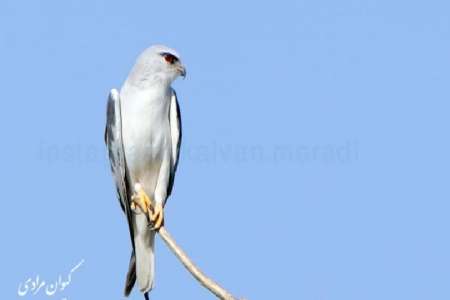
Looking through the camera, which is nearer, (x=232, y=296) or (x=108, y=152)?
(x=232, y=296)

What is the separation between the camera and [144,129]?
7.75 metres

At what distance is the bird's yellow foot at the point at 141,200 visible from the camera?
25.3ft

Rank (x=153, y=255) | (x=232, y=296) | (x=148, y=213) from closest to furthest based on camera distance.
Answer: (x=232, y=296)
(x=148, y=213)
(x=153, y=255)

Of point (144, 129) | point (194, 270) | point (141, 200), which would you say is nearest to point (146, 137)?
point (144, 129)

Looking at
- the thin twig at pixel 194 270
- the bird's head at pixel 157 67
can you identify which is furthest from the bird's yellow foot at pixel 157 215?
the thin twig at pixel 194 270

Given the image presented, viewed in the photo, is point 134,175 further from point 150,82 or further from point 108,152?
point 150,82

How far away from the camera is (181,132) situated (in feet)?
26.8

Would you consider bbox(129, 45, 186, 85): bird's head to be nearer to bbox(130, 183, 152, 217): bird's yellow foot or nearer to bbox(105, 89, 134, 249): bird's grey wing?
bbox(105, 89, 134, 249): bird's grey wing

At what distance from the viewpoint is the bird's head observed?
7879 mm

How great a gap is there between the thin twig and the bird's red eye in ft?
8.35

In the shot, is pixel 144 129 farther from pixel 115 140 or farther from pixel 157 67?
pixel 157 67

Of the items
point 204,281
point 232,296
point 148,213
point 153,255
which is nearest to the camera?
point 232,296

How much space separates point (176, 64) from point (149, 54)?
0.27 m

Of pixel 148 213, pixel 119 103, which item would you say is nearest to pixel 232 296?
pixel 148 213
